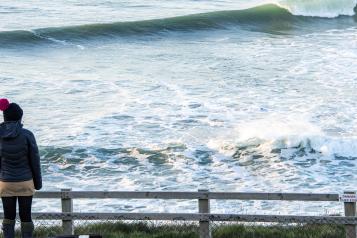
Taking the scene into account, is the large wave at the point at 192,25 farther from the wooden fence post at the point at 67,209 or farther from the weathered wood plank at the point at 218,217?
the weathered wood plank at the point at 218,217

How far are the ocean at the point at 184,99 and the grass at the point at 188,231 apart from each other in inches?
110

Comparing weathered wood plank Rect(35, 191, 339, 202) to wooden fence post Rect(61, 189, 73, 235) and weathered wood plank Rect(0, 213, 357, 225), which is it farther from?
weathered wood plank Rect(0, 213, 357, 225)

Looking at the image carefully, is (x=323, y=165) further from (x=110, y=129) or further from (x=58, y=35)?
(x=58, y=35)

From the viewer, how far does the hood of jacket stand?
8562 millimetres

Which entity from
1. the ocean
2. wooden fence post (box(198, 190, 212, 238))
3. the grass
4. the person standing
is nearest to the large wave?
the ocean

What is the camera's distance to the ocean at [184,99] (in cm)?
1648

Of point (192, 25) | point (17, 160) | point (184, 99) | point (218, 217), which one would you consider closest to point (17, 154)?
point (17, 160)

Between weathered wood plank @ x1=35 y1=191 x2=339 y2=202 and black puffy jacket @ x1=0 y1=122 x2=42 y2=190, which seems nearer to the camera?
black puffy jacket @ x1=0 y1=122 x2=42 y2=190

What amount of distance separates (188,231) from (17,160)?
2.86 metres

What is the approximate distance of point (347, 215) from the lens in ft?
31.0

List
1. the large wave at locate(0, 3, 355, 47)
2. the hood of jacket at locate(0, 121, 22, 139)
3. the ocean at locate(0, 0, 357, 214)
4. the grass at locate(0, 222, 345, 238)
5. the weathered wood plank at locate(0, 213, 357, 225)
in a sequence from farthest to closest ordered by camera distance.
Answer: the large wave at locate(0, 3, 355, 47)
the ocean at locate(0, 0, 357, 214)
the grass at locate(0, 222, 345, 238)
the weathered wood plank at locate(0, 213, 357, 225)
the hood of jacket at locate(0, 121, 22, 139)

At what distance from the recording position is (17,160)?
8.65 m

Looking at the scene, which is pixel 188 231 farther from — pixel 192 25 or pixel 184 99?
pixel 192 25

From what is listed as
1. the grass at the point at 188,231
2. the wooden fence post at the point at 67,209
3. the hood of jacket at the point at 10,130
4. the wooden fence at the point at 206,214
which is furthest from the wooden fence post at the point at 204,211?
the hood of jacket at the point at 10,130
